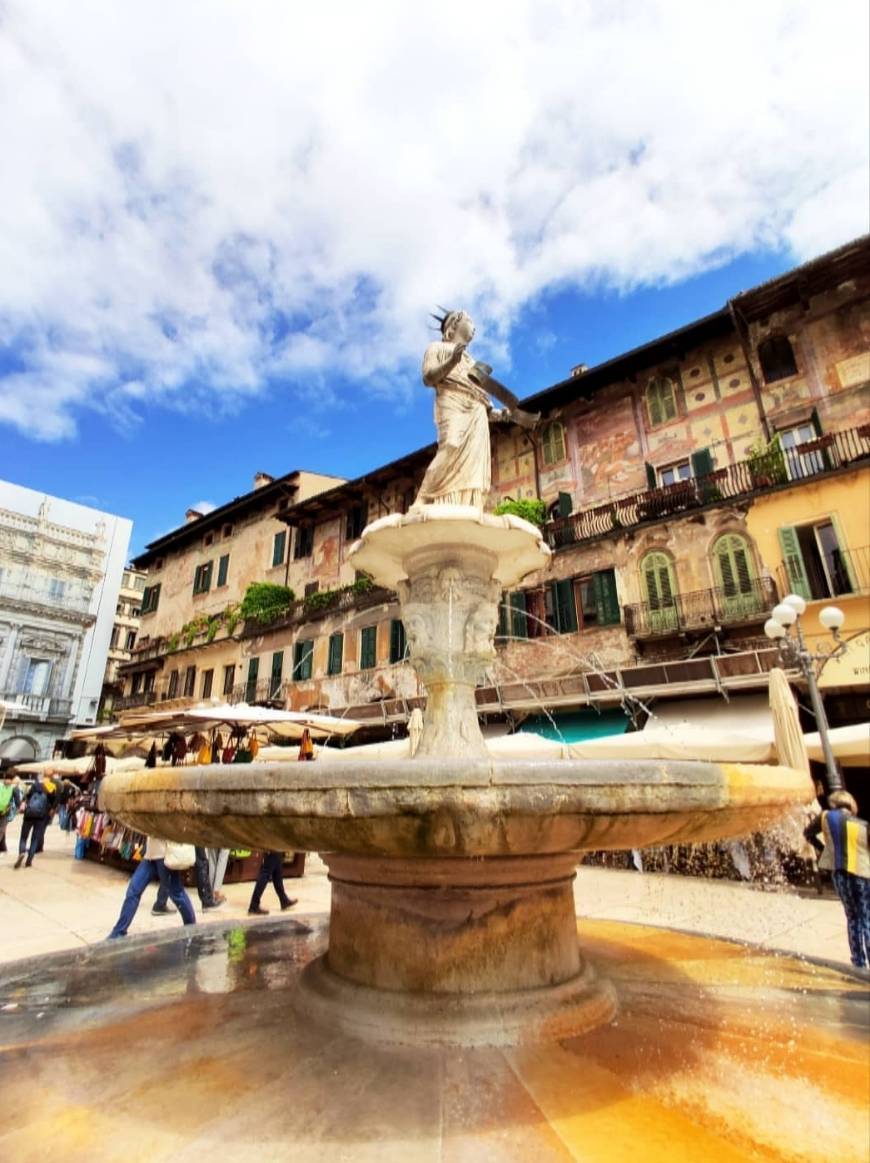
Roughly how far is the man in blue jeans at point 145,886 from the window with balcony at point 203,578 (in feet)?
92.1

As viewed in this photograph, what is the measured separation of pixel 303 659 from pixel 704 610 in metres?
15.3

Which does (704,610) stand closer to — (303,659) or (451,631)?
(451,631)

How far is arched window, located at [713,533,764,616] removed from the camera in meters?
15.3

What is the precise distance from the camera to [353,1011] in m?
2.29

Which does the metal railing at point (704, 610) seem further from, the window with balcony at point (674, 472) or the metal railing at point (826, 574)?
the window with balcony at point (674, 472)

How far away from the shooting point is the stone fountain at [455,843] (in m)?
1.97

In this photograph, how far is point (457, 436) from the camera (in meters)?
6.05

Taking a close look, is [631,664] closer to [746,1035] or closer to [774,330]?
[774,330]

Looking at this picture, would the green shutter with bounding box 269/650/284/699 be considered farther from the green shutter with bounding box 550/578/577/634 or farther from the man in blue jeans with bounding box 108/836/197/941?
the man in blue jeans with bounding box 108/836/197/941

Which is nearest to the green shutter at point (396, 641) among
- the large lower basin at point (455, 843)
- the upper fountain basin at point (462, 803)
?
the large lower basin at point (455, 843)

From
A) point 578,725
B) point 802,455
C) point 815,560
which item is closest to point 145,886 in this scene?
point 578,725

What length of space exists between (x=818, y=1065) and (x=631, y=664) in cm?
1496

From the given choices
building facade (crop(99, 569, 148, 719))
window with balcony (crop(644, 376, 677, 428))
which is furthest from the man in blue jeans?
building facade (crop(99, 569, 148, 719))

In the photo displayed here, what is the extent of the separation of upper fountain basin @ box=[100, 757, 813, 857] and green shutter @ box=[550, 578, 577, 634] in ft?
52.4
